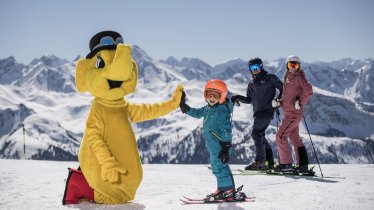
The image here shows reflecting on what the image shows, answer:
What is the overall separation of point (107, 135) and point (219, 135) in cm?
164

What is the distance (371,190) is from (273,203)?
1.94 meters

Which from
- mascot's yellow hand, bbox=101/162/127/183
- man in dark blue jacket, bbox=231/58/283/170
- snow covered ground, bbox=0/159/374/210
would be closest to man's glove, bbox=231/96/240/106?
man in dark blue jacket, bbox=231/58/283/170

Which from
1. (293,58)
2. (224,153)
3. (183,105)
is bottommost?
(224,153)

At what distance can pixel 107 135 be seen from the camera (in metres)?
5.23

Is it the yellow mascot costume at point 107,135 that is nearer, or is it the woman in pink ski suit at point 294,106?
the yellow mascot costume at point 107,135

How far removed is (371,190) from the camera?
581 cm

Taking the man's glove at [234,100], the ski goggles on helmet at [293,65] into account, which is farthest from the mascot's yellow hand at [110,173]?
the ski goggles on helmet at [293,65]

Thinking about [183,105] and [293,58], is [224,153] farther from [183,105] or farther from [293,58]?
[293,58]

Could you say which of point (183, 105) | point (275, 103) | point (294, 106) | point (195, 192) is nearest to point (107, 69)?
point (183, 105)

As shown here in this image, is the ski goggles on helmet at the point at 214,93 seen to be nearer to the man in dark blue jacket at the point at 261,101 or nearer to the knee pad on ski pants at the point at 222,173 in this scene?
the knee pad on ski pants at the point at 222,173

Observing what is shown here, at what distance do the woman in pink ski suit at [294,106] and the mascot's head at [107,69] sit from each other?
462cm

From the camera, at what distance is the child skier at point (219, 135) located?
5457mm

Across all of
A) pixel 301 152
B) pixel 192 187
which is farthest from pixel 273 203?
pixel 301 152

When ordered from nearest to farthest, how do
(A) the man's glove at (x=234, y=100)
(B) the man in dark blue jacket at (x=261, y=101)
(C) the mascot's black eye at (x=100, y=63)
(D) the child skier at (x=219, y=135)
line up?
(C) the mascot's black eye at (x=100, y=63)
(D) the child skier at (x=219, y=135)
(A) the man's glove at (x=234, y=100)
(B) the man in dark blue jacket at (x=261, y=101)
